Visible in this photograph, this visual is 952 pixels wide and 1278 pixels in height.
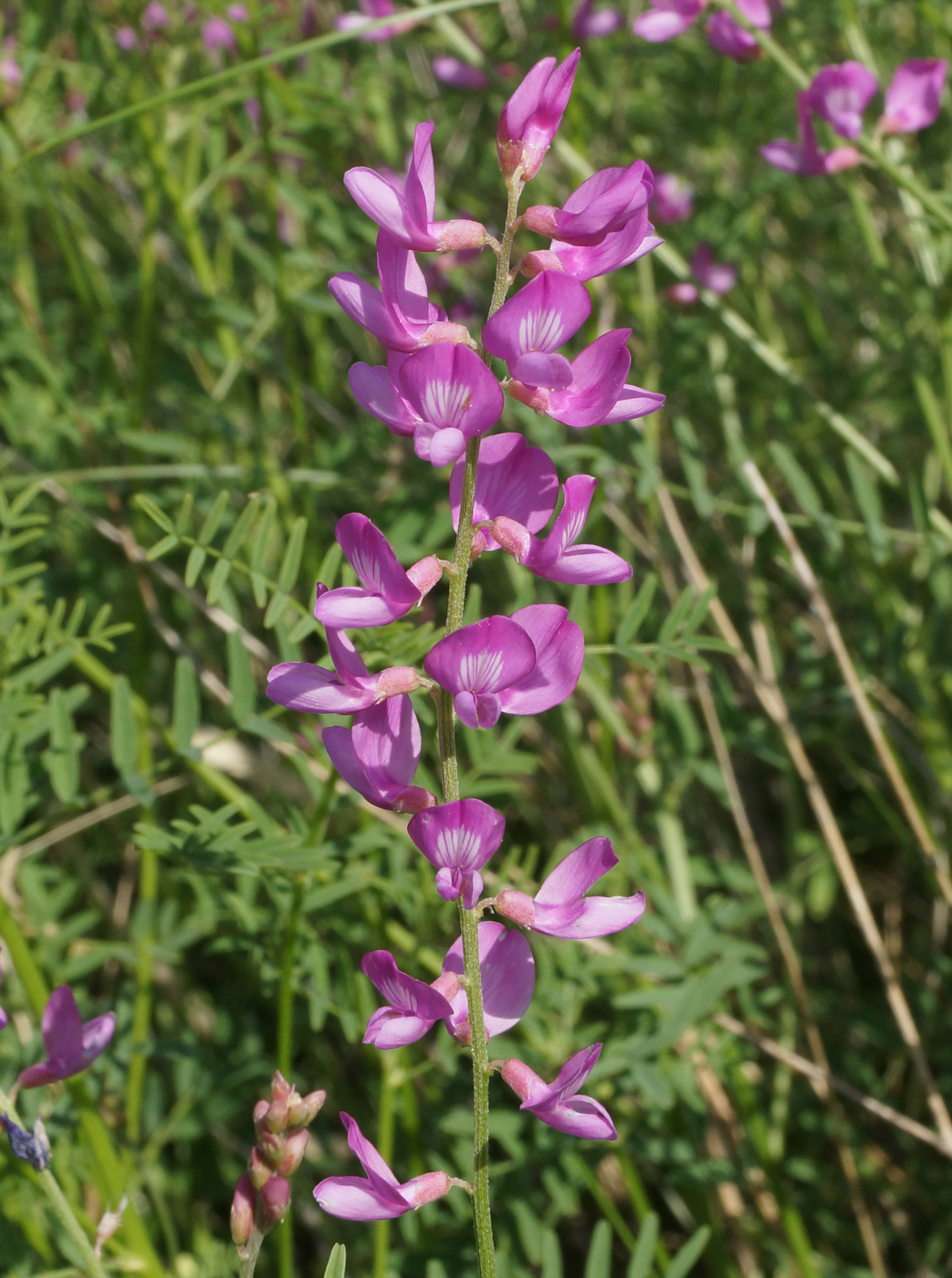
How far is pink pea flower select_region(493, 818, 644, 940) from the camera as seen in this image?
70cm

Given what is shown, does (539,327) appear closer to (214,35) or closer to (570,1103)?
(570,1103)

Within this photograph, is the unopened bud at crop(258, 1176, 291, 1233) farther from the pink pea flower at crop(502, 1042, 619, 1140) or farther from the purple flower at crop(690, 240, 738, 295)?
the purple flower at crop(690, 240, 738, 295)

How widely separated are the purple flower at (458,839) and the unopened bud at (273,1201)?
25 cm

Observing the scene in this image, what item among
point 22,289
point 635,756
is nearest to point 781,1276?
point 635,756

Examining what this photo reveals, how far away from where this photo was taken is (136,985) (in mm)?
1534

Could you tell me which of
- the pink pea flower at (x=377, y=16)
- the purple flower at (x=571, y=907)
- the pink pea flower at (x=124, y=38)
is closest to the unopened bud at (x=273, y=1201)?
the purple flower at (x=571, y=907)

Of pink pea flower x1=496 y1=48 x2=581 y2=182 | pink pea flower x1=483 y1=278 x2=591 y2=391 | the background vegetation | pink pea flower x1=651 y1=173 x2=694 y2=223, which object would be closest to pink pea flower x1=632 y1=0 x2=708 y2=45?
the background vegetation

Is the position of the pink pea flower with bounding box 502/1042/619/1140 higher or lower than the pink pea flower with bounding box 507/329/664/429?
lower

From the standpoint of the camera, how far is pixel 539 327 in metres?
0.67

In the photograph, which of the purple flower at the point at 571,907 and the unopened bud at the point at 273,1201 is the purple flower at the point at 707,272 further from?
the unopened bud at the point at 273,1201

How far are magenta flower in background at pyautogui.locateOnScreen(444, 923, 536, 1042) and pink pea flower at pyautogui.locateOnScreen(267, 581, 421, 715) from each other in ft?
0.54

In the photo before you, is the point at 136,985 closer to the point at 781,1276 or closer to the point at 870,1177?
the point at 781,1276

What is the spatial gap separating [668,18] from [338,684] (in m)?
1.27

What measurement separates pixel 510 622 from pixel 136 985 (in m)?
1.09
